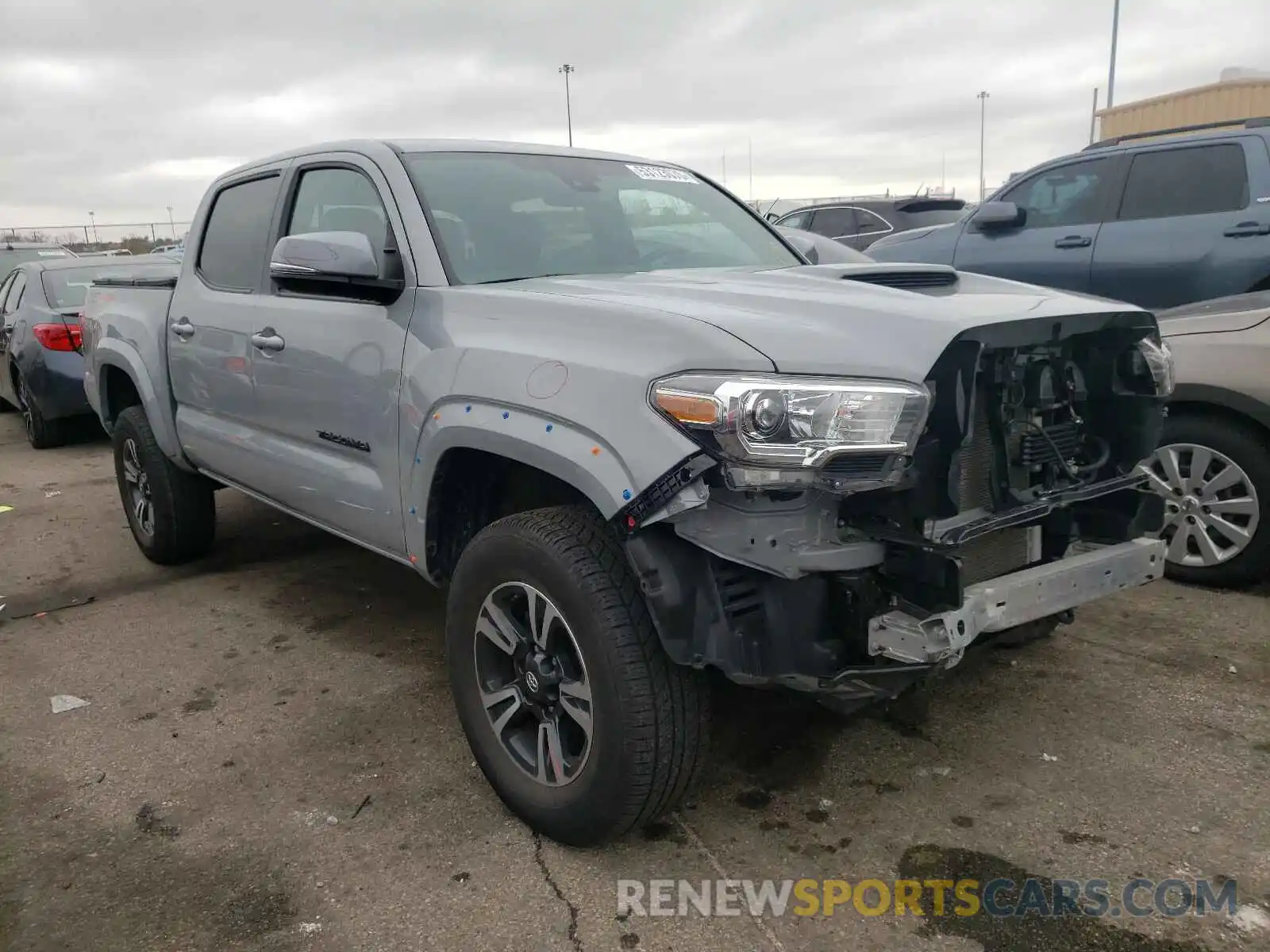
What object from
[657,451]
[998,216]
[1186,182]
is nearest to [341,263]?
[657,451]

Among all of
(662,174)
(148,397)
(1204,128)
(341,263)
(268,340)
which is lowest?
(148,397)

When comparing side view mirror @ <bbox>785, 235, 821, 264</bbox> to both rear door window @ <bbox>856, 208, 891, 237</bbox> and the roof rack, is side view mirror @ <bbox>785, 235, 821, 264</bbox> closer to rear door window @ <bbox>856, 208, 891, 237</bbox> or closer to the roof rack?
the roof rack

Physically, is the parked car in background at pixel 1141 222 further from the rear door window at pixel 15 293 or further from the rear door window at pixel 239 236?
the rear door window at pixel 15 293

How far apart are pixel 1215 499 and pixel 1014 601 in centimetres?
227

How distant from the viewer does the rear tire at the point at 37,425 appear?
8492mm

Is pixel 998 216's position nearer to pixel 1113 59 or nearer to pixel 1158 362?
pixel 1158 362

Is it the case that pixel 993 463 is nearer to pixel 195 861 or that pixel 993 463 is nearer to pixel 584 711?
pixel 584 711

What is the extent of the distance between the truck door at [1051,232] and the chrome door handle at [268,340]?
4.88 metres

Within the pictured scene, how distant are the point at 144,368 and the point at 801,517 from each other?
12.3 feet

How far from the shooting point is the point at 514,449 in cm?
256

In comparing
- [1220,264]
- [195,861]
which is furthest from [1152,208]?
[195,861]

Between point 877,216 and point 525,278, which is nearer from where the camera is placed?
point 525,278

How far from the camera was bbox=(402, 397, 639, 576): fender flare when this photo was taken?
229 centimetres

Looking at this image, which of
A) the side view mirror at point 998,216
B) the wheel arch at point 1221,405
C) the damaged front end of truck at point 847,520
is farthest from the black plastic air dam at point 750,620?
the side view mirror at point 998,216
